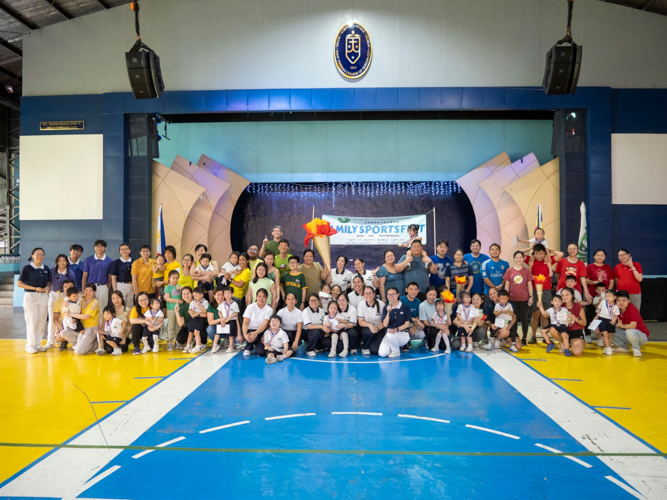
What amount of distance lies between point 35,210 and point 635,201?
11.8 metres

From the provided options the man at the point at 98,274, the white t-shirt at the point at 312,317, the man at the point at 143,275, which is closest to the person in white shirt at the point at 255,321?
the white t-shirt at the point at 312,317

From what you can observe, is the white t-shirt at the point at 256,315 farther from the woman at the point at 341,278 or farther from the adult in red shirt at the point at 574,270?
the adult in red shirt at the point at 574,270

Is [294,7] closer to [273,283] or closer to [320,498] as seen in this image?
[273,283]

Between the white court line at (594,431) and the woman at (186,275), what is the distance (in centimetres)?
418

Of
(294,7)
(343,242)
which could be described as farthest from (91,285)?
(294,7)

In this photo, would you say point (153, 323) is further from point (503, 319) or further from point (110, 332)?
point (503, 319)

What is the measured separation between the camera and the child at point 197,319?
5961 millimetres

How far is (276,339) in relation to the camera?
5.61 meters

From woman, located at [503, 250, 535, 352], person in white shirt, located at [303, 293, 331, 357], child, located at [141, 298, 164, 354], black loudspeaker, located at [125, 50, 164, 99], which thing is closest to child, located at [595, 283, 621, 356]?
woman, located at [503, 250, 535, 352]

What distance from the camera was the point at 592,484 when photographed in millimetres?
2615

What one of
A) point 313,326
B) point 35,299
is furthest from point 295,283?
point 35,299

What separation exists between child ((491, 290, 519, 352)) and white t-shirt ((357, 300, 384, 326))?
158 cm

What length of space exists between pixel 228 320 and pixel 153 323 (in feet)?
3.25

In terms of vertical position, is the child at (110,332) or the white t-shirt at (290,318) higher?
the white t-shirt at (290,318)
